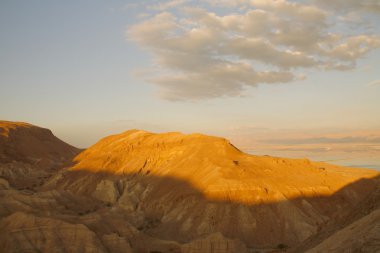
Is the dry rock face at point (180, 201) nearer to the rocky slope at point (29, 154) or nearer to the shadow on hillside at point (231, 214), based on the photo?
the shadow on hillside at point (231, 214)

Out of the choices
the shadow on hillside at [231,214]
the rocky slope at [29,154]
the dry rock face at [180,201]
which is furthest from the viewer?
the rocky slope at [29,154]

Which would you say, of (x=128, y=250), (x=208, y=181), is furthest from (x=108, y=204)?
(x=128, y=250)

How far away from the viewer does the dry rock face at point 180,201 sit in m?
49.6

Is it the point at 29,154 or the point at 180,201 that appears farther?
the point at 29,154

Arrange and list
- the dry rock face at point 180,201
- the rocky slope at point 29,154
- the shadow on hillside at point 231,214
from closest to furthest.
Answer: the dry rock face at point 180,201, the shadow on hillside at point 231,214, the rocky slope at point 29,154

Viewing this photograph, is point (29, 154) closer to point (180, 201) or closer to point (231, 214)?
Answer: point (180, 201)

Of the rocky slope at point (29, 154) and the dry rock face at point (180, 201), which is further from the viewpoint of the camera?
the rocky slope at point (29, 154)

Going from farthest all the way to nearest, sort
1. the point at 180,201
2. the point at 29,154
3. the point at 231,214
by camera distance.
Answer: the point at 29,154, the point at 180,201, the point at 231,214

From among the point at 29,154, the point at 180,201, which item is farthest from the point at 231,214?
the point at 29,154

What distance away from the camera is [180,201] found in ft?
217

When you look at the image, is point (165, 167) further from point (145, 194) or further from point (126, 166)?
point (126, 166)

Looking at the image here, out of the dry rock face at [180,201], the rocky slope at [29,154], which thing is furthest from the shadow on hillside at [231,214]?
the rocky slope at [29,154]

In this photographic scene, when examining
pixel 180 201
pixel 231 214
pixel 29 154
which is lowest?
pixel 231 214

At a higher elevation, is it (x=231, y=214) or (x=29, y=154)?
(x=29, y=154)
